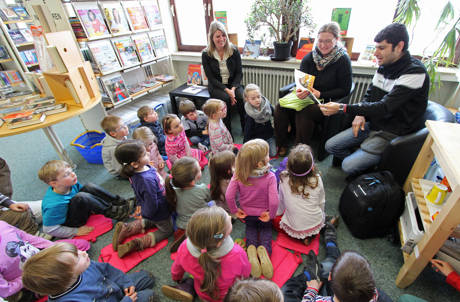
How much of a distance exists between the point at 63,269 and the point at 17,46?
4.57 metres

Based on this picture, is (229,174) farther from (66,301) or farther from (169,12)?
(169,12)

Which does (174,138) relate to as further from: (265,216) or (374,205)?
(374,205)

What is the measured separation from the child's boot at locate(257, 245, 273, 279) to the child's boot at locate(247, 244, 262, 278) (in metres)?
0.03

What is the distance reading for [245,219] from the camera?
1.69 meters

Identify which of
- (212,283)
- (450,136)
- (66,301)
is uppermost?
(450,136)

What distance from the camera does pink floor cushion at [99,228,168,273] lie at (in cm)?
162

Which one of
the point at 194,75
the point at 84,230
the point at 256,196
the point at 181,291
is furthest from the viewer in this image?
the point at 194,75

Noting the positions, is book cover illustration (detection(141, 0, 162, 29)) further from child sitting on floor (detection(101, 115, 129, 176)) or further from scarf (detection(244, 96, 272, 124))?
scarf (detection(244, 96, 272, 124))

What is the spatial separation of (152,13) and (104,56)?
1.04 m

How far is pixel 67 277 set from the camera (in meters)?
0.94

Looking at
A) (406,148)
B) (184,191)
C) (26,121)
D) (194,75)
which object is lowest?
(184,191)

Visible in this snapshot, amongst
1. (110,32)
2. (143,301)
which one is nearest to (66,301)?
(143,301)

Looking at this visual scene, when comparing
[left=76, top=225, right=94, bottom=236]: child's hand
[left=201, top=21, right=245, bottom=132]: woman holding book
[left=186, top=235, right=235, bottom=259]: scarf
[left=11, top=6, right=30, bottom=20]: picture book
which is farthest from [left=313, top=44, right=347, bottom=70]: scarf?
[left=11, top=6, right=30, bottom=20]: picture book

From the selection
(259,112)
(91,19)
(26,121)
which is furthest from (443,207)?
(91,19)
